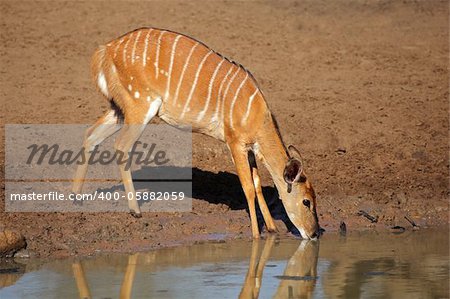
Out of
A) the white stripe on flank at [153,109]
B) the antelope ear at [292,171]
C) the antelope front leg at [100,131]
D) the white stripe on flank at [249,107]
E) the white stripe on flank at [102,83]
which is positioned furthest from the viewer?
the antelope front leg at [100,131]

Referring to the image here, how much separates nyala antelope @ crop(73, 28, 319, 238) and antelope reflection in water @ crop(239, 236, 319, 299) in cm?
33

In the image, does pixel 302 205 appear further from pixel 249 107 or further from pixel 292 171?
pixel 249 107

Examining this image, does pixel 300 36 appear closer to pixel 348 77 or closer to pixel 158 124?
pixel 348 77

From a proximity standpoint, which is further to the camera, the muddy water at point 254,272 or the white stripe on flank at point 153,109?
the white stripe on flank at point 153,109

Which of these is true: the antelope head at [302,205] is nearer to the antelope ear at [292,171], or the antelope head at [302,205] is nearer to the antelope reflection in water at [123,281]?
the antelope ear at [292,171]

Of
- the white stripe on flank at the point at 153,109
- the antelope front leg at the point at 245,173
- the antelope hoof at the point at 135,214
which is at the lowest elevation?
the antelope hoof at the point at 135,214

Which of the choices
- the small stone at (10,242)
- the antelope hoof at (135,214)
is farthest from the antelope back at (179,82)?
the small stone at (10,242)

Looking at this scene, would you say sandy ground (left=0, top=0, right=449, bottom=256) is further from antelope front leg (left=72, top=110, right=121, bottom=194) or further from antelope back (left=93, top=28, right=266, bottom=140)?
antelope back (left=93, top=28, right=266, bottom=140)

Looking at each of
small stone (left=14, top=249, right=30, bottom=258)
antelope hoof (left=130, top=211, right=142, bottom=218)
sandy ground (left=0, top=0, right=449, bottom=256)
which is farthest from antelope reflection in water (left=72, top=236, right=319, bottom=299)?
antelope hoof (left=130, top=211, right=142, bottom=218)

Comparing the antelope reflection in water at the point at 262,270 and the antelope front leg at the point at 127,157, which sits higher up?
the antelope front leg at the point at 127,157

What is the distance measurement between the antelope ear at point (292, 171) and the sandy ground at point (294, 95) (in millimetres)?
679

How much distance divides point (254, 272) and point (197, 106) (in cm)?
218

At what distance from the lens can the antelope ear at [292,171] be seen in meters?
9.75

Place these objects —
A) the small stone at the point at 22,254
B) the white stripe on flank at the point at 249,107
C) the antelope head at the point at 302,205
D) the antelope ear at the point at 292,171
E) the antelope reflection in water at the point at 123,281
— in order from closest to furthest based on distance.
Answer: the antelope reflection in water at the point at 123,281, the small stone at the point at 22,254, the antelope ear at the point at 292,171, the antelope head at the point at 302,205, the white stripe on flank at the point at 249,107
